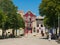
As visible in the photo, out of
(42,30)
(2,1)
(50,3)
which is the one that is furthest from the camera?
(42,30)

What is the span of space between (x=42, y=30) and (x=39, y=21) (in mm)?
6794

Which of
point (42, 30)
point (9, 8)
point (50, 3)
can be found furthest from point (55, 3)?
point (42, 30)

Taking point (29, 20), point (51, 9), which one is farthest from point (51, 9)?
point (29, 20)

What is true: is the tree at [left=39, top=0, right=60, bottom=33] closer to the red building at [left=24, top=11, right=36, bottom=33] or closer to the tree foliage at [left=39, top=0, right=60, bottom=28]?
the tree foliage at [left=39, top=0, right=60, bottom=28]

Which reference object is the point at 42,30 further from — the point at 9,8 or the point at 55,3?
the point at 55,3

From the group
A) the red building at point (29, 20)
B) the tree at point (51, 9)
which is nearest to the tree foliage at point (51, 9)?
the tree at point (51, 9)

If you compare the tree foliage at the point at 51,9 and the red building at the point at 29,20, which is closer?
the tree foliage at the point at 51,9

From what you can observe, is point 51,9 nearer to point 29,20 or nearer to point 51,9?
point 51,9

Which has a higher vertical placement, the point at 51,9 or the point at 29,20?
the point at 29,20

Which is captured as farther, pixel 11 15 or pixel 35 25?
pixel 35 25

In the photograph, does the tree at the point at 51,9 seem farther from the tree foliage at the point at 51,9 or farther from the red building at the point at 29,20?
the red building at the point at 29,20

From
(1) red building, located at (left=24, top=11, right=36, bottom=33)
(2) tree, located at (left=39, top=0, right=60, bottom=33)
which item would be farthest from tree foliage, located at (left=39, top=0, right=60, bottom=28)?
(1) red building, located at (left=24, top=11, right=36, bottom=33)

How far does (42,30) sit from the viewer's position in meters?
121

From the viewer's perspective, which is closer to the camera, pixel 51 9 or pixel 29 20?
pixel 51 9
